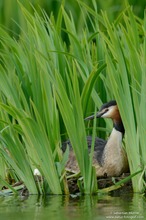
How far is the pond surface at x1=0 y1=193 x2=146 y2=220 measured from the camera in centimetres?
526

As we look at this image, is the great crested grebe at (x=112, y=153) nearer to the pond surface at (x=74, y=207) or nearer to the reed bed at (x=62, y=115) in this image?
the reed bed at (x=62, y=115)

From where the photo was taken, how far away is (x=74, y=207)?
18.5 feet

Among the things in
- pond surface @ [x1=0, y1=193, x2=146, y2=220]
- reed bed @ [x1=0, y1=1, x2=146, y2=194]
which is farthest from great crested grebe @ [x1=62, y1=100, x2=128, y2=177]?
pond surface @ [x1=0, y1=193, x2=146, y2=220]

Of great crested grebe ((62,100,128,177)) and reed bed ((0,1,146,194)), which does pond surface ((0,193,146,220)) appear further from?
great crested grebe ((62,100,128,177))

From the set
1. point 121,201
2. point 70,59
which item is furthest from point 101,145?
point 121,201

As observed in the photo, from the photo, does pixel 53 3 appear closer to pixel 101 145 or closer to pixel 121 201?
pixel 101 145

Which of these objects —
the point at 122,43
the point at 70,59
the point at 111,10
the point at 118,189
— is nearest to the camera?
the point at 118,189

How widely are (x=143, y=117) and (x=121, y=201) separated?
617 mm

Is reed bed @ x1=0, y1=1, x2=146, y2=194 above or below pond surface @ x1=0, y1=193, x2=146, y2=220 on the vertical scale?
above

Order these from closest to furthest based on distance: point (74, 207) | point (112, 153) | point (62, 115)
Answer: point (74, 207) → point (62, 115) → point (112, 153)

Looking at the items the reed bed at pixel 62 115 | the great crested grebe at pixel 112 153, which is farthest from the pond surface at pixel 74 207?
the great crested grebe at pixel 112 153

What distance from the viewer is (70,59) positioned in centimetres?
728

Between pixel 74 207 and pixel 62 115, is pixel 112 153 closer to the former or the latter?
pixel 62 115

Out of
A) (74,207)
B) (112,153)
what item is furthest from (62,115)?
(112,153)
